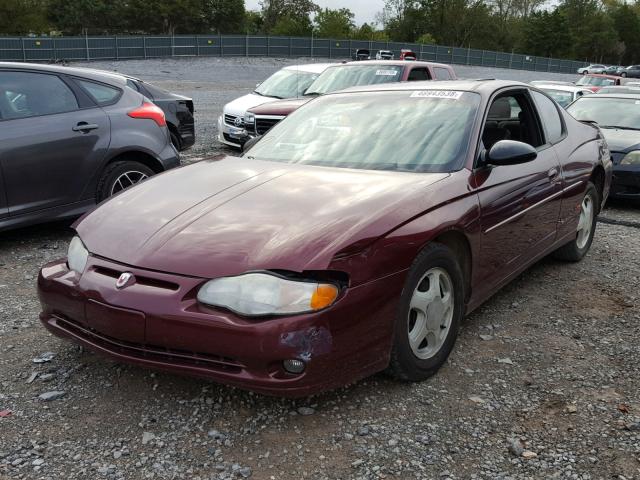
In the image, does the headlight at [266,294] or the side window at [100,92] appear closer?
the headlight at [266,294]

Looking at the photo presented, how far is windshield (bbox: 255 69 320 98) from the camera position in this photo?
1204 centimetres

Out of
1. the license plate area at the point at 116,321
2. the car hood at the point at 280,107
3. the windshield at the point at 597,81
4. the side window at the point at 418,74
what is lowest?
the license plate area at the point at 116,321

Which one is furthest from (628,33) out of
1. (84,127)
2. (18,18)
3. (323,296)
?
(323,296)

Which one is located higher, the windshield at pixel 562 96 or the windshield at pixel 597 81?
the windshield at pixel 597 81

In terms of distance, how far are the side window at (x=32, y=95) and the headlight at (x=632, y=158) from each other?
21.4 ft

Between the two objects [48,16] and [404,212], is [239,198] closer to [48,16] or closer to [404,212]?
[404,212]

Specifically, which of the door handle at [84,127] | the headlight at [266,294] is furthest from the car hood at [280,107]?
the headlight at [266,294]

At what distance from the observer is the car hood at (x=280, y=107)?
9867mm

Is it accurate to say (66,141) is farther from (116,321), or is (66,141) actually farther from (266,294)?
(266,294)

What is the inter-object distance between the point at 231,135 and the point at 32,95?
572cm

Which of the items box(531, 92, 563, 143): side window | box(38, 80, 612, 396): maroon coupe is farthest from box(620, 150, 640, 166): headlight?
box(38, 80, 612, 396): maroon coupe

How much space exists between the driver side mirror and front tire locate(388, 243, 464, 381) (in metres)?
0.70

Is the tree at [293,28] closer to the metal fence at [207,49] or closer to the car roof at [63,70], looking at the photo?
the metal fence at [207,49]

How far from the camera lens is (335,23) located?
8812 cm
